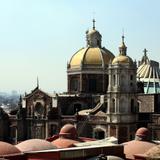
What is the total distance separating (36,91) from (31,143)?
2314 centimetres

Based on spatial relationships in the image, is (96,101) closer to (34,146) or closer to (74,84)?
(74,84)

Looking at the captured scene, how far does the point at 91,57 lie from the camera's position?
54.8 metres

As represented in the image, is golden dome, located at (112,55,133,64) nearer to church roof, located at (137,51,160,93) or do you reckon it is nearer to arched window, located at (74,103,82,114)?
arched window, located at (74,103,82,114)

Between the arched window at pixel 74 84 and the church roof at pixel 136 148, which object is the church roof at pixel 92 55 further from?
the church roof at pixel 136 148

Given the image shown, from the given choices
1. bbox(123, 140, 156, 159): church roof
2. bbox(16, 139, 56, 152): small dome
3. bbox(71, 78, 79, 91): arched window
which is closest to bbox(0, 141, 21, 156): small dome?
bbox(16, 139, 56, 152): small dome

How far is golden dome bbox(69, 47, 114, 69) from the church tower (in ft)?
26.7

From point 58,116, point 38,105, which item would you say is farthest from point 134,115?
point 38,105

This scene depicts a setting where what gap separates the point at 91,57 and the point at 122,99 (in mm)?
10165

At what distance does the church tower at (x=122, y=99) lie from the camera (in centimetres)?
4547

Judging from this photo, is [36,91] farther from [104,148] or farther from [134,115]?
[104,148]

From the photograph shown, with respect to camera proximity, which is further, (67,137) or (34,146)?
(67,137)

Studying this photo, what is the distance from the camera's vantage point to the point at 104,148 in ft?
97.6

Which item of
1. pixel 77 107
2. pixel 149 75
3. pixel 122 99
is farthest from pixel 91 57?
pixel 122 99

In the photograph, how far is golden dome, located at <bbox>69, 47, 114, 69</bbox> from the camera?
179 feet
